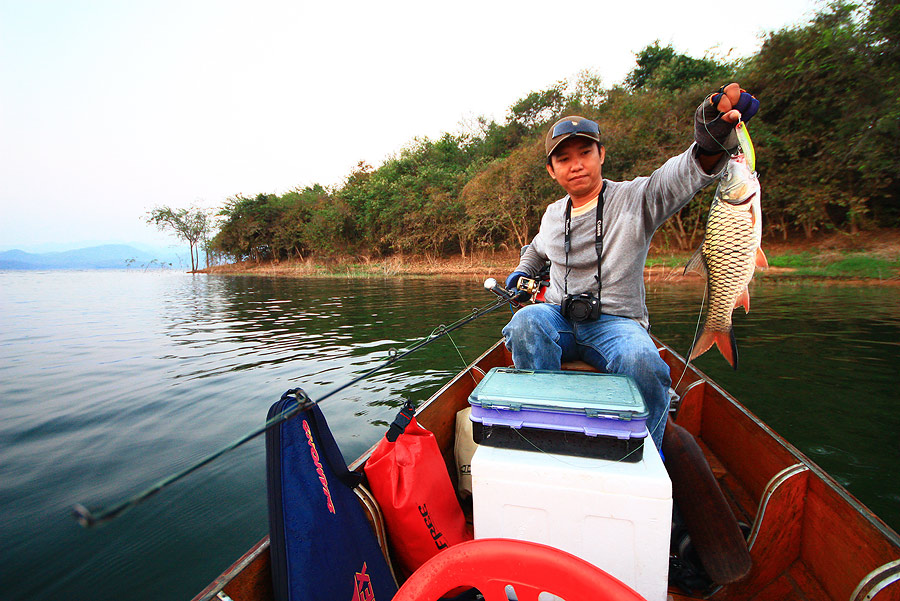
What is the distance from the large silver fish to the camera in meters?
1.78

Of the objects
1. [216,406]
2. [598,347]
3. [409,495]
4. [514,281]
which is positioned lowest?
[216,406]

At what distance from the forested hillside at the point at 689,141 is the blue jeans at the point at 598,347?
16.8 m

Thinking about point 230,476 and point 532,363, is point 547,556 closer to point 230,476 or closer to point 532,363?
point 532,363

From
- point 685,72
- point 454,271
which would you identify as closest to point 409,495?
point 454,271

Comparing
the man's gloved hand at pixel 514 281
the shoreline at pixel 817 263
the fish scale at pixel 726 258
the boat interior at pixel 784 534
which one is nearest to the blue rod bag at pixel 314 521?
the boat interior at pixel 784 534

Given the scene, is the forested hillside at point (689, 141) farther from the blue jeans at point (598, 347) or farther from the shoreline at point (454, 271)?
the blue jeans at point (598, 347)

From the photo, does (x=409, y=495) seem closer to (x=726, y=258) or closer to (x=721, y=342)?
(x=721, y=342)

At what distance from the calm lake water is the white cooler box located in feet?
6.40

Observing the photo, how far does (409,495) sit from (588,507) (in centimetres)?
79

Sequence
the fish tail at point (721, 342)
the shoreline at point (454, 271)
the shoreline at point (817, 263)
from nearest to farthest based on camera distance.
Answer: the fish tail at point (721, 342), the shoreline at point (817, 263), the shoreline at point (454, 271)

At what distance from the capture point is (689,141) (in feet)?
56.7

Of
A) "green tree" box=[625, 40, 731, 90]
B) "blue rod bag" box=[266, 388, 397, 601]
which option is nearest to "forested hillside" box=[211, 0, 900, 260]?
"green tree" box=[625, 40, 731, 90]

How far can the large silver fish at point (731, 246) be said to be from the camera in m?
1.78

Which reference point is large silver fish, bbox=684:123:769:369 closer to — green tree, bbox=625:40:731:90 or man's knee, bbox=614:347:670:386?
man's knee, bbox=614:347:670:386
